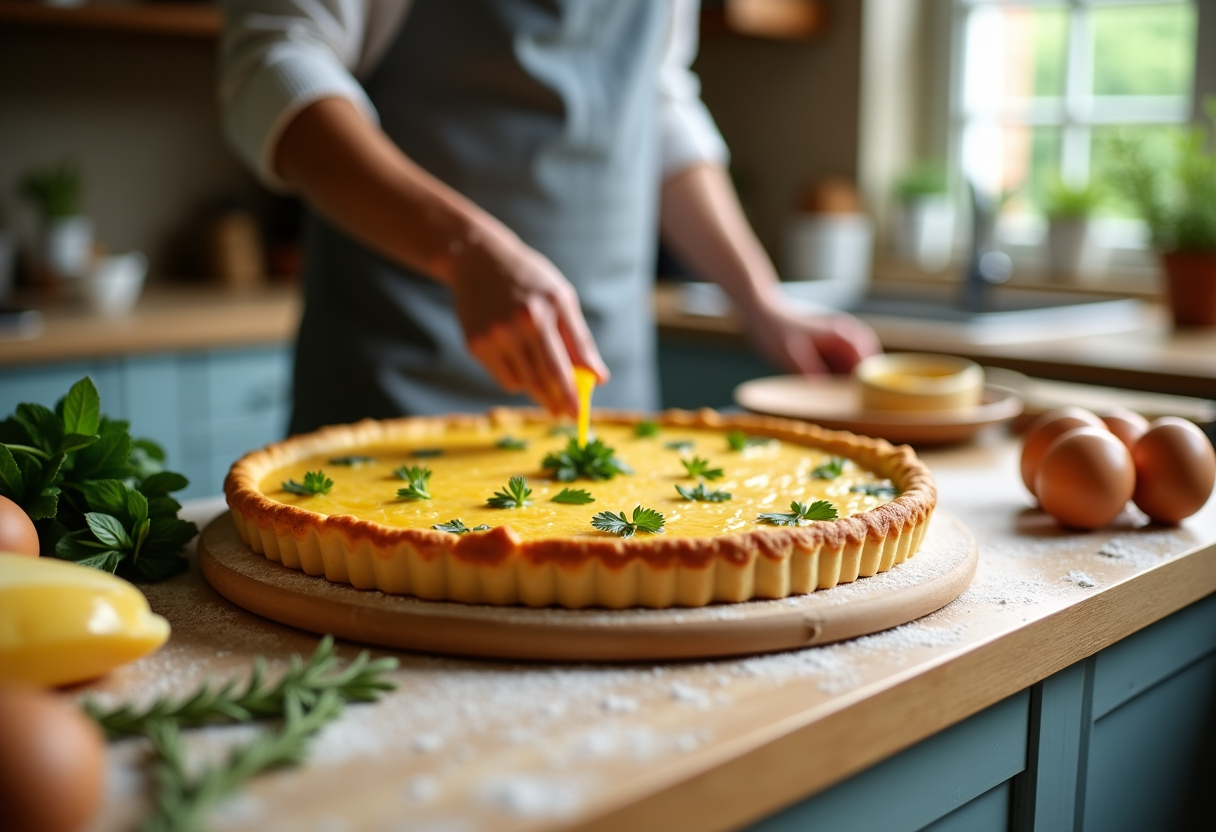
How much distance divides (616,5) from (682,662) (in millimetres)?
1302

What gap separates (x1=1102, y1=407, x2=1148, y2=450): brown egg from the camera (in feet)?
4.09

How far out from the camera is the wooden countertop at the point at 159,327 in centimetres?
246

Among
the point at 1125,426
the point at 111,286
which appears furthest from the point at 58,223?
the point at 1125,426

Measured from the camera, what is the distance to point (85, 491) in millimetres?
992

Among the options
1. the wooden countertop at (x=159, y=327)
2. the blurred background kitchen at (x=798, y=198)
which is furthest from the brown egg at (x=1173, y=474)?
the wooden countertop at (x=159, y=327)

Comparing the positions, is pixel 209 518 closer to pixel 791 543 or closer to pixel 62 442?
pixel 62 442

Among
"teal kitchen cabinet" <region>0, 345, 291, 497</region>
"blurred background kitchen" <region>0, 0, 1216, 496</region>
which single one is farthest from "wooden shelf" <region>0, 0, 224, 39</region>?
"teal kitchen cabinet" <region>0, 345, 291, 497</region>

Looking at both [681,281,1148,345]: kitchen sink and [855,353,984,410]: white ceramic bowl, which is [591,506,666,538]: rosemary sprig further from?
[681,281,1148,345]: kitchen sink

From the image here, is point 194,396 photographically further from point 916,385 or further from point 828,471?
point 828,471

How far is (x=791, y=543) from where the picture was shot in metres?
0.89

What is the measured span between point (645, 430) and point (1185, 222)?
1616mm

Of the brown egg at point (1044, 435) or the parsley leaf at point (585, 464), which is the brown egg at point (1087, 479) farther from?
the parsley leaf at point (585, 464)

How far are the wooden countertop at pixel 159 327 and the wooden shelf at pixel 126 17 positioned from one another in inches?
27.8

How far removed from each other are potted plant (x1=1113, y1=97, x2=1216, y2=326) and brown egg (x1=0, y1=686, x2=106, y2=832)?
2.40m
